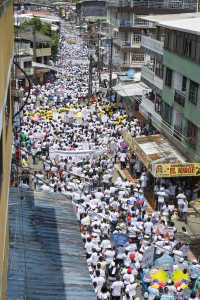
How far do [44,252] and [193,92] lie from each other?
1216 cm

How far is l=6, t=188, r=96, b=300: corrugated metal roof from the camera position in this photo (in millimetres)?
10461

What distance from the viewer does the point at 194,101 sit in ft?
70.2

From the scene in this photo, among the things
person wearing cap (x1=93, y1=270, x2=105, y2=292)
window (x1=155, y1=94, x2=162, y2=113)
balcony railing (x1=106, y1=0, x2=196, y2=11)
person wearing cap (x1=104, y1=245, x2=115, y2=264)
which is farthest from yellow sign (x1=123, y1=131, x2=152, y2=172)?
balcony railing (x1=106, y1=0, x2=196, y2=11)

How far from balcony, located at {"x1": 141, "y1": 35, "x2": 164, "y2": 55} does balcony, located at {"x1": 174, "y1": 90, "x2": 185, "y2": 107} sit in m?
3.57

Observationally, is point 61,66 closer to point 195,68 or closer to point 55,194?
point 195,68

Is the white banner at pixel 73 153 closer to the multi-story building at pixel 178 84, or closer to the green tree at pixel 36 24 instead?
the multi-story building at pixel 178 84

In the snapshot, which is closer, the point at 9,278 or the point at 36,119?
the point at 9,278

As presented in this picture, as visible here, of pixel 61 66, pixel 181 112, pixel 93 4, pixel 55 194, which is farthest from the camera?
pixel 93 4

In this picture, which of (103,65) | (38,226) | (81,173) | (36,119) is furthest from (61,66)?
(38,226)

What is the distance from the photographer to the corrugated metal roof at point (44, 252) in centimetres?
1046

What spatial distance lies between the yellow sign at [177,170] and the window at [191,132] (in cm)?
158

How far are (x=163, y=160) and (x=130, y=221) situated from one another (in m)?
5.45

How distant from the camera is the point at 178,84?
2388 centimetres

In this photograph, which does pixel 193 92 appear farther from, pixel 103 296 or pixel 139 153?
pixel 103 296
